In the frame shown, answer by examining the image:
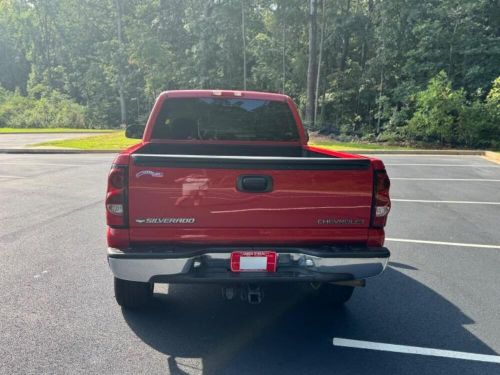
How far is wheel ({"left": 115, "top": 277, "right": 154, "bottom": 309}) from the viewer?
358cm

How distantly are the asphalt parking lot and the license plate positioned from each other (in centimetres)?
66

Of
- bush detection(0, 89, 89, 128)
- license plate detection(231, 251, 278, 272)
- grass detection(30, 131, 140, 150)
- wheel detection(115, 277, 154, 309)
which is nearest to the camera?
license plate detection(231, 251, 278, 272)

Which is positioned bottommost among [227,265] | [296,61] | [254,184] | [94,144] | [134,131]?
[94,144]

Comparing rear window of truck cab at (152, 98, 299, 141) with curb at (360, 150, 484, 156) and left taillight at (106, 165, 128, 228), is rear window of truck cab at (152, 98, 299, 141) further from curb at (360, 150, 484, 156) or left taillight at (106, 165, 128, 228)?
curb at (360, 150, 484, 156)

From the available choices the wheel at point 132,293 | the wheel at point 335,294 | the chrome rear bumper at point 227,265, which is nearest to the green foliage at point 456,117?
the wheel at point 335,294

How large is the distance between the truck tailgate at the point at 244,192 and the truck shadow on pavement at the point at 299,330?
93cm

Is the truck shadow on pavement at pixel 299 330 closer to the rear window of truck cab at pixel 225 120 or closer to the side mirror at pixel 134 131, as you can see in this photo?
the rear window of truck cab at pixel 225 120

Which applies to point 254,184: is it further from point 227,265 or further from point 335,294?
point 335,294

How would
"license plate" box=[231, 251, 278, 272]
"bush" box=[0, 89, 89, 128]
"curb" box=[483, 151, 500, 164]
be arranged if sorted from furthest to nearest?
1. "bush" box=[0, 89, 89, 128]
2. "curb" box=[483, 151, 500, 164]
3. "license plate" box=[231, 251, 278, 272]

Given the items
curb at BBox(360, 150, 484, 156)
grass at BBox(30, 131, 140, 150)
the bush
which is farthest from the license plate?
the bush

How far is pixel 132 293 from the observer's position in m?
3.60

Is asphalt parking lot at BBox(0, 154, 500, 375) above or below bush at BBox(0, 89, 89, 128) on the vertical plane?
below

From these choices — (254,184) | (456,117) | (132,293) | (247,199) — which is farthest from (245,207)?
(456,117)

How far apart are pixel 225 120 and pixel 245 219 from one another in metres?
1.99
